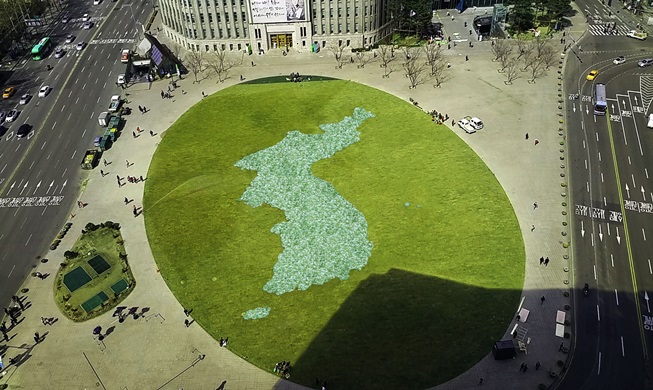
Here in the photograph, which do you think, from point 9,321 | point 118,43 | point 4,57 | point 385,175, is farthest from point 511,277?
point 4,57

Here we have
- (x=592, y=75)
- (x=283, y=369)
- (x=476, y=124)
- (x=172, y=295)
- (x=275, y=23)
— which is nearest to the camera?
(x=283, y=369)

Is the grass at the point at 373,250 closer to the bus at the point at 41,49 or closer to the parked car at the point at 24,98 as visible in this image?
the parked car at the point at 24,98

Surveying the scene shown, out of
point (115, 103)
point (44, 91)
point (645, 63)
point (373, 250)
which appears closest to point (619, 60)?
point (645, 63)

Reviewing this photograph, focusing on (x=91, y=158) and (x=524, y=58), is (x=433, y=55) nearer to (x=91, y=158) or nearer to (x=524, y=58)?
(x=524, y=58)

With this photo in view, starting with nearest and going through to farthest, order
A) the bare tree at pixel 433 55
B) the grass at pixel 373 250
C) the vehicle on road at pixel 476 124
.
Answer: the grass at pixel 373 250, the vehicle on road at pixel 476 124, the bare tree at pixel 433 55

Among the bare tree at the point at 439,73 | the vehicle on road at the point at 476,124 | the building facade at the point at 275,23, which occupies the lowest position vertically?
the vehicle on road at the point at 476,124

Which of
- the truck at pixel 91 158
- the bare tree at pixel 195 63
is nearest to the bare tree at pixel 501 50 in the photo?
the bare tree at pixel 195 63

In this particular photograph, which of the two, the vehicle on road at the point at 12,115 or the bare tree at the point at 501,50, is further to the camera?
the bare tree at the point at 501,50
